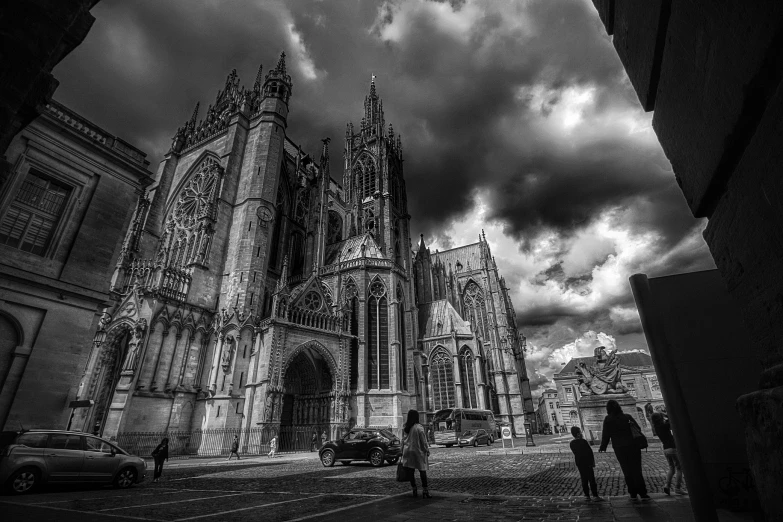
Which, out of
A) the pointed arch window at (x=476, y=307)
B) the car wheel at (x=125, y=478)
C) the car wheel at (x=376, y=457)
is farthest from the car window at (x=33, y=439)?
the pointed arch window at (x=476, y=307)

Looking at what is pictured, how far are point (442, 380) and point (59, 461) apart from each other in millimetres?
27126

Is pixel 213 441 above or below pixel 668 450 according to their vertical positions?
below

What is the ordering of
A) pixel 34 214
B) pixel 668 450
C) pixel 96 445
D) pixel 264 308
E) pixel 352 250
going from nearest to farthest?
pixel 668 450, pixel 96 445, pixel 34 214, pixel 264 308, pixel 352 250

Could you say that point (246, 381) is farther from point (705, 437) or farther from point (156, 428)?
point (705, 437)

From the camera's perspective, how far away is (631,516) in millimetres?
3816

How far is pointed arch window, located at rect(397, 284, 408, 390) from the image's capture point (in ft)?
85.7

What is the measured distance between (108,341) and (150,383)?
3.34m

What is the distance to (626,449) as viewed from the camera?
5.08 m

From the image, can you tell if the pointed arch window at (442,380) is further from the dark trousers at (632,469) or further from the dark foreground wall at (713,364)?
the dark foreground wall at (713,364)

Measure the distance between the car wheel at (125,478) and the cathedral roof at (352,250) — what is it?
68.7 ft

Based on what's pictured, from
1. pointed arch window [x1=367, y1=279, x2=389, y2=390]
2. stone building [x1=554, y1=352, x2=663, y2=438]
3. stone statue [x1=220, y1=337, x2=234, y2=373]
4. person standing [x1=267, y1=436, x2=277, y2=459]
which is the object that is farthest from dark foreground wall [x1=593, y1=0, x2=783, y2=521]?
stone building [x1=554, y1=352, x2=663, y2=438]

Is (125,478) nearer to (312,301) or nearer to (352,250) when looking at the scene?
(312,301)

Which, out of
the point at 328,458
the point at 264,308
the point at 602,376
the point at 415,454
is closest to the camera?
the point at 415,454

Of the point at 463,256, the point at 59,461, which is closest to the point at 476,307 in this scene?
the point at 463,256
